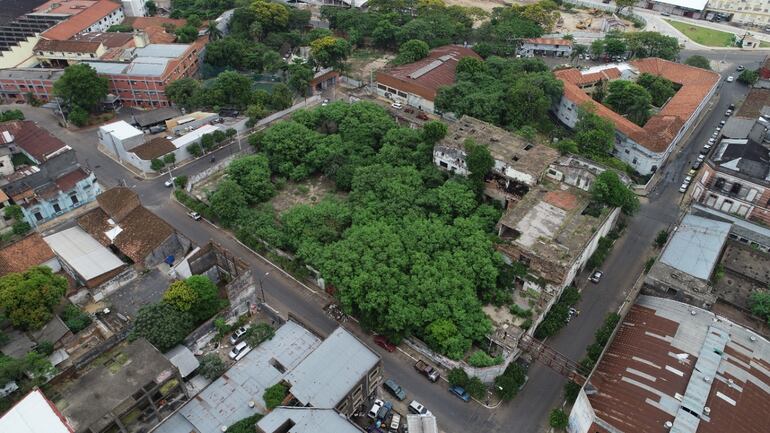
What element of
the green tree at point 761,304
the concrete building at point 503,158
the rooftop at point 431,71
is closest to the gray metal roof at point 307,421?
the concrete building at point 503,158

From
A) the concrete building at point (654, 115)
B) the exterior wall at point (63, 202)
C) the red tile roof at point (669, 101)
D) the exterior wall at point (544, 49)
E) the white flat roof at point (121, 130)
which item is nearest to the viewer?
the exterior wall at point (63, 202)

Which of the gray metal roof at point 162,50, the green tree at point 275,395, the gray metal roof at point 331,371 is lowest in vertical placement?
the green tree at point 275,395

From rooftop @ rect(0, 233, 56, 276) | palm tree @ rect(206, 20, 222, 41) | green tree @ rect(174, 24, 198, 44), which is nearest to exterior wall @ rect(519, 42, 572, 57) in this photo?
palm tree @ rect(206, 20, 222, 41)

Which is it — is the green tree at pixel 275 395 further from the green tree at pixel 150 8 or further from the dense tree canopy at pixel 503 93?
the green tree at pixel 150 8

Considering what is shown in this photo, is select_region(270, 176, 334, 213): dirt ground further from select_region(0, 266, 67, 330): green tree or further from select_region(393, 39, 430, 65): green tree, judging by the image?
select_region(393, 39, 430, 65): green tree

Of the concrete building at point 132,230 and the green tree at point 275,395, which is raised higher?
the green tree at point 275,395

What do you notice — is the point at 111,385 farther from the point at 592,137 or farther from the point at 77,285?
the point at 592,137

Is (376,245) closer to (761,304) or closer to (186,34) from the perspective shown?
(761,304)
